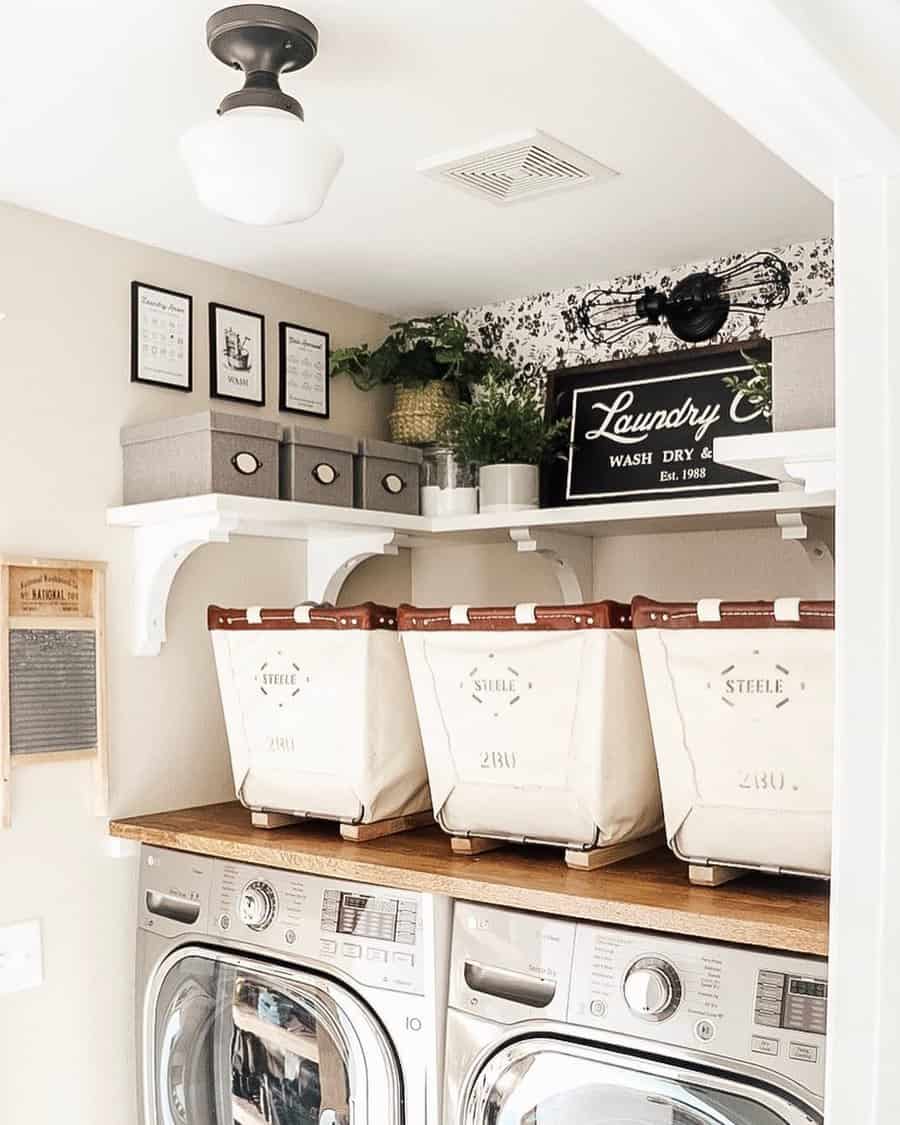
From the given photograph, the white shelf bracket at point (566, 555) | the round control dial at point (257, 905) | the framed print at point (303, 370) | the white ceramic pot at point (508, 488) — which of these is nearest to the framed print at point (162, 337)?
the framed print at point (303, 370)

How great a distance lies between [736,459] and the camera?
70.4 inches

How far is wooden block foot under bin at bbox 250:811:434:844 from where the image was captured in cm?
224

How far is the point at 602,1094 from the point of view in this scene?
70.7 inches

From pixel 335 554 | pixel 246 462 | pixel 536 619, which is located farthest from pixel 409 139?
pixel 335 554

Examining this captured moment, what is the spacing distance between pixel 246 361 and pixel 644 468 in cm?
94

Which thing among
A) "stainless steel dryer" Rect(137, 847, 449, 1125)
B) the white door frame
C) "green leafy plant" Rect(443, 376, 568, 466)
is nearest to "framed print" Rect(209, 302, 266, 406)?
"green leafy plant" Rect(443, 376, 568, 466)

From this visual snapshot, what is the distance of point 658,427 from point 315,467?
791mm

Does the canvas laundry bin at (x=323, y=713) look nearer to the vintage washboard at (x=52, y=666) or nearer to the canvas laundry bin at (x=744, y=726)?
the vintage washboard at (x=52, y=666)

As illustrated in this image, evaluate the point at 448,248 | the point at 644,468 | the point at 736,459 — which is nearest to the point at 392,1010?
the point at 736,459

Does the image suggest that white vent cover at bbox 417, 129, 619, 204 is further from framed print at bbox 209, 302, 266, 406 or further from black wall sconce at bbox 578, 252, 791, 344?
framed print at bbox 209, 302, 266, 406

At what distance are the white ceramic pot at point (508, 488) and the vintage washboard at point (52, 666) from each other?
875 millimetres

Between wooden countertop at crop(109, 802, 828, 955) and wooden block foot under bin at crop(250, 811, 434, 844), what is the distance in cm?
2

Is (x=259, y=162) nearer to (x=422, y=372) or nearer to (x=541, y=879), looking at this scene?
(x=541, y=879)

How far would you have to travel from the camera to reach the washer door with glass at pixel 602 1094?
1.64m
